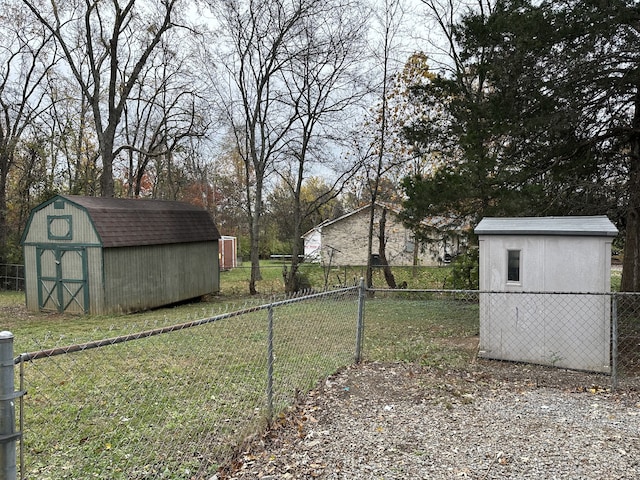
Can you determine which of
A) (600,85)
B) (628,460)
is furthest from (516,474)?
(600,85)

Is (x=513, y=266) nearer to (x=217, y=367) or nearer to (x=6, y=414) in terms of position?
(x=217, y=367)

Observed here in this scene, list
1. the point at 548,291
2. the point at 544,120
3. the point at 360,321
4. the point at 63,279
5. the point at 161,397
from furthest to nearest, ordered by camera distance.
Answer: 1. the point at 63,279
2. the point at 544,120
3. the point at 360,321
4. the point at 548,291
5. the point at 161,397

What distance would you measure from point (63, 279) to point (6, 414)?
508 inches

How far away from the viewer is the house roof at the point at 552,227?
5.84m

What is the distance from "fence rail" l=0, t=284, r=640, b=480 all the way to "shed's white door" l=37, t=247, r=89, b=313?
458 cm

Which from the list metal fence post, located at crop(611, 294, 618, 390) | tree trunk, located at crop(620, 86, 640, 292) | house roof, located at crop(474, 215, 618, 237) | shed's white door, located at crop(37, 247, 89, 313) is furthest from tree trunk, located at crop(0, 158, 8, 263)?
metal fence post, located at crop(611, 294, 618, 390)

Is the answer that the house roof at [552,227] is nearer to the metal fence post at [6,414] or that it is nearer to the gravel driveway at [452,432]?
the gravel driveway at [452,432]

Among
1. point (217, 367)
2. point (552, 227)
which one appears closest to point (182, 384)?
point (217, 367)

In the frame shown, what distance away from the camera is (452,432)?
3.91 metres

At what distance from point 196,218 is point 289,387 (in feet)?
44.2

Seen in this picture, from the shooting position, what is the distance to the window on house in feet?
21.0

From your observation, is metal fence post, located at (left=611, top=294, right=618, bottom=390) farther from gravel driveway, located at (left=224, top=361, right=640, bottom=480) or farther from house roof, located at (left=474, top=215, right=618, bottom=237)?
house roof, located at (left=474, top=215, right=618, bottom=237)

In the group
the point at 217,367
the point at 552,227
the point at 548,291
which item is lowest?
the point at 217,367

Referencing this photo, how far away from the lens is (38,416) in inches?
176
